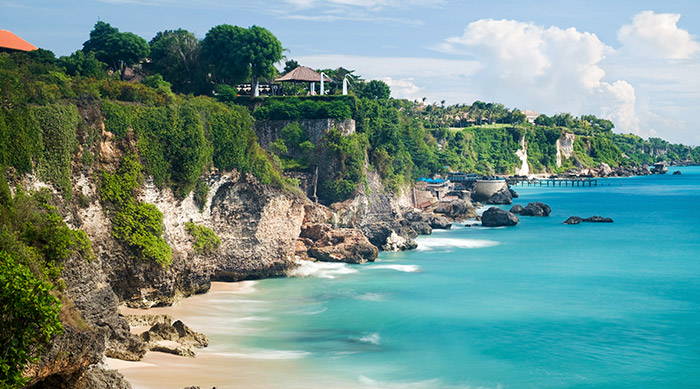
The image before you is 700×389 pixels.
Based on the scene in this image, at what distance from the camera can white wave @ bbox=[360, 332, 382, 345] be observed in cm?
2742

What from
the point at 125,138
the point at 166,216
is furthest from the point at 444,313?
the point at 125,138

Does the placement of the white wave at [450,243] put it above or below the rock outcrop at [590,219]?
below

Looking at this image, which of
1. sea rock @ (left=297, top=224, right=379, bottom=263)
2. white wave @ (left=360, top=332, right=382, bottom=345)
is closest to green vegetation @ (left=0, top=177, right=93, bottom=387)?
→ white wave @ (left=360, top=332, right=382, bottom=345)

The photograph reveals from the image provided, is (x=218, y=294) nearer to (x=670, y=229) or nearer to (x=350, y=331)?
(x=350, y=331)

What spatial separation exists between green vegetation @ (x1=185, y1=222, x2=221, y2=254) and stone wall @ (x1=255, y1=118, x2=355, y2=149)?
62.2 ft

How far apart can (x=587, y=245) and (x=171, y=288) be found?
37.5m

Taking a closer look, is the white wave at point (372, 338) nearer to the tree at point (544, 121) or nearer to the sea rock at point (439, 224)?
the sea rock at point (439, 224)

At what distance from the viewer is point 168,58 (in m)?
53.4

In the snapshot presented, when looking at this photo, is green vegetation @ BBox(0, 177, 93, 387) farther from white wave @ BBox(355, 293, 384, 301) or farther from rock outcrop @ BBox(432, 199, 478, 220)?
rock outcrop @ BBox(432, 199, 478, 220)

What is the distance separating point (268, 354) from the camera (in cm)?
2462

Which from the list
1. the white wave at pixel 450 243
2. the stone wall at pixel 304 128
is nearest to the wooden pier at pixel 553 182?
the white wave at pixel 450 243

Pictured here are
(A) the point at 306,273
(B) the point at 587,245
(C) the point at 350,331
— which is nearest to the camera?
(C) the point at 350,331

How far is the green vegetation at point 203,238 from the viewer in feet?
108

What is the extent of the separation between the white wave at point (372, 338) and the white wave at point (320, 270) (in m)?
10.5
